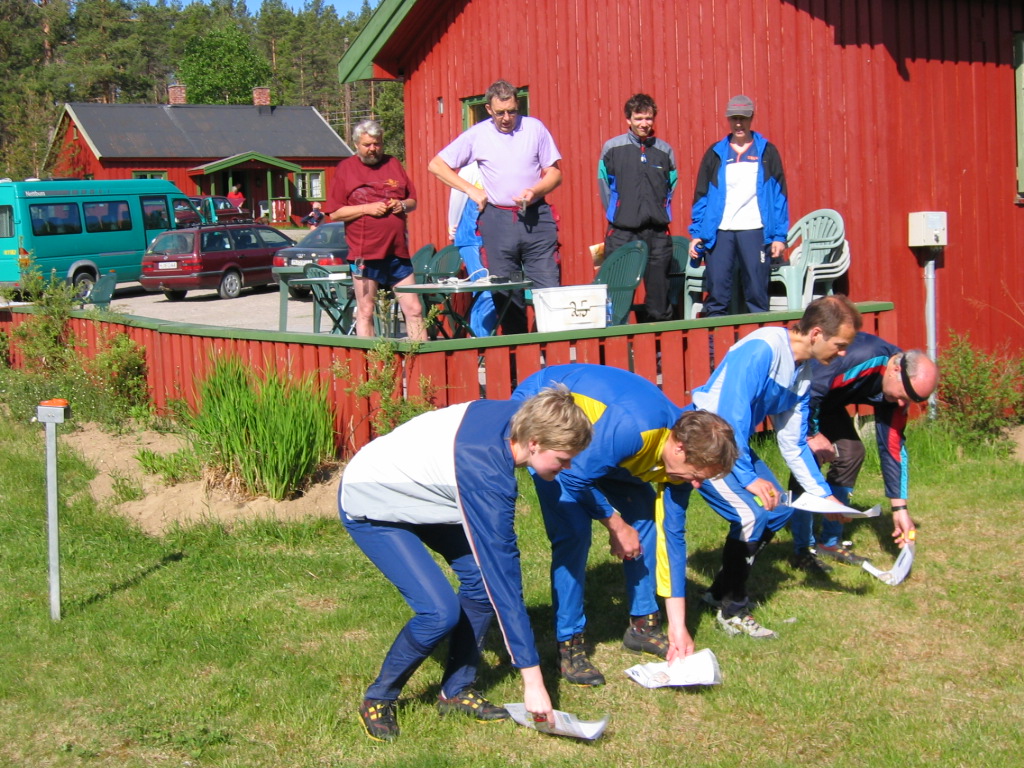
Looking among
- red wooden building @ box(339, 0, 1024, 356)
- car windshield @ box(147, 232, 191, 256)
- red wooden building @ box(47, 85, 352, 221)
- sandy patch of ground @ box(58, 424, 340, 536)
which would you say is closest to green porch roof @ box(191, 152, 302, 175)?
red wooden building @ box(47, 85, 352, 221)

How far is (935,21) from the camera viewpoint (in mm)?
9297

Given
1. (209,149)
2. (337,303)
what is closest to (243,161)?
(209,149)

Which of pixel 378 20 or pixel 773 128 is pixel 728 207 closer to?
pixel 773 128

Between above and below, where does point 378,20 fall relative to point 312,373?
above

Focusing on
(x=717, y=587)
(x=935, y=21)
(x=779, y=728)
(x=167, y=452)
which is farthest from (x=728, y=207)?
(x=779, y=728)

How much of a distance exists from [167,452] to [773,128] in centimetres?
554

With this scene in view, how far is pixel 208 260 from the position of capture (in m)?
22.9

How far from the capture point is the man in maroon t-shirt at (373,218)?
8.44 m

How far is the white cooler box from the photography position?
25.6ft

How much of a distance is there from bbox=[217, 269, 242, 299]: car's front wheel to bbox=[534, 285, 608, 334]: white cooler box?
16501 mm

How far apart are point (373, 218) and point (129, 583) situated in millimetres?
3526

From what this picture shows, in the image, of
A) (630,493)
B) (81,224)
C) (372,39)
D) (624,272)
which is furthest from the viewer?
(81,224)

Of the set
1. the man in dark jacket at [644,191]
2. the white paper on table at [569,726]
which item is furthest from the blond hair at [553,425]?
the man in dark jacket at [644,191]

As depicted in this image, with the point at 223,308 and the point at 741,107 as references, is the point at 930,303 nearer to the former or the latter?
the point at 741,107
